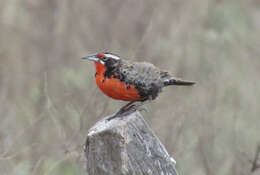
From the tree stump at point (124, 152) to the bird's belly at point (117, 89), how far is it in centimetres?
135

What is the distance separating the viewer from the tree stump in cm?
354

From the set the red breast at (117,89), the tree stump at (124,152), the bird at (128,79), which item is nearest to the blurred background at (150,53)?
the bird at (128,79)

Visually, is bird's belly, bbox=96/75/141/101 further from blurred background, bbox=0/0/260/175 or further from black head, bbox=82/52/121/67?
blurred background, bbox=0/0/260/175

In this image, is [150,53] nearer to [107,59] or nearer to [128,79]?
[107,59]

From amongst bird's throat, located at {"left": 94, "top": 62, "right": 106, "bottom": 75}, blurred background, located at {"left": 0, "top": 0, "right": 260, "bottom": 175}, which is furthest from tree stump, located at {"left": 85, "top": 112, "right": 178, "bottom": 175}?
blurred background, located at {"left": 0, "top": 0, "right": 260, "bottom": 175}

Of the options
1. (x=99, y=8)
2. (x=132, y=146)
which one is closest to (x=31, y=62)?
(x=99, y=8)

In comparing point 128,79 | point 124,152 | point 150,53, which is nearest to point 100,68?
point 128,79

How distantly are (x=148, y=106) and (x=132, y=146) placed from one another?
3.58 metres

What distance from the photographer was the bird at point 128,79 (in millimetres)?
5176

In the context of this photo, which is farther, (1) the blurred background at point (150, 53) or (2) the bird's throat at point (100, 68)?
(1) the blurred background at point (150, 53)

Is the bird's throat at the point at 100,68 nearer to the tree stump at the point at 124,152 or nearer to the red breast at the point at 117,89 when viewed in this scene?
the red breast at the point at 117,89

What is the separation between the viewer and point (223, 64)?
11312 millimetres

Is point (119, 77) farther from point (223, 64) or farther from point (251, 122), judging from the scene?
point (223, 64)

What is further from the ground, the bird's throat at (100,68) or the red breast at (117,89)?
the bird's throat at (100,68)
